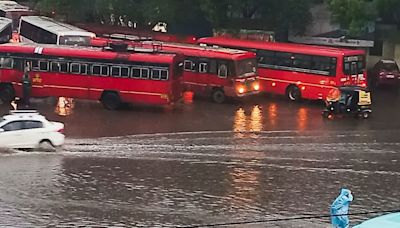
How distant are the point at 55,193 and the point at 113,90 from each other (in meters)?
12.8

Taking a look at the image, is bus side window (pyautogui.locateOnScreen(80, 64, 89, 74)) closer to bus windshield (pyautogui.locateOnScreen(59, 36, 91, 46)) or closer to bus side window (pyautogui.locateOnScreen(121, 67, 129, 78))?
bus side window (pyautogui.locateOnScreen(121, 67, 129, 78))

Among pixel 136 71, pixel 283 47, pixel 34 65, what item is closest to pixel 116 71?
pixel 136 71

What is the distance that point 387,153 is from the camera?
77.8ft

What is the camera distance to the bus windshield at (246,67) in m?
32.5

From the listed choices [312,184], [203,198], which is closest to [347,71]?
[312,184]

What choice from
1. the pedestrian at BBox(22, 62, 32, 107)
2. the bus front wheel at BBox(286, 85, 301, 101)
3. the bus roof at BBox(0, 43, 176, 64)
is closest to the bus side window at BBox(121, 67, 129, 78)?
the bus roof at BBox(0, 43, 176, 64)

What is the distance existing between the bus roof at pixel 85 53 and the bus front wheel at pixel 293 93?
6121mm

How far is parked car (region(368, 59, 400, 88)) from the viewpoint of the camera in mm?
38969

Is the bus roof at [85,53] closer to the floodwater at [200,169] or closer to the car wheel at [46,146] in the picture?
the floodwater at [200,169]

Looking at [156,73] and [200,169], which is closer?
[200,169]

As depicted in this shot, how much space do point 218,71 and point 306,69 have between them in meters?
3.72

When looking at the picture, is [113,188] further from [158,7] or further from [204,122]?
[158,7]

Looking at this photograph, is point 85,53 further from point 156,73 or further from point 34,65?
point 156,73

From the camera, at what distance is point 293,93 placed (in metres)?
33.9
